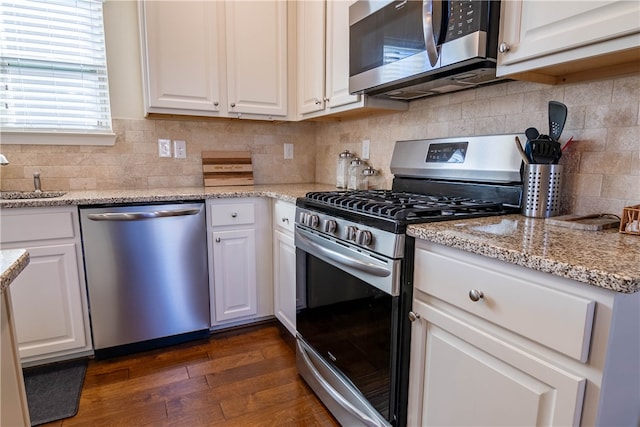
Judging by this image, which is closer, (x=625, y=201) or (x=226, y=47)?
(x=625, y=201)

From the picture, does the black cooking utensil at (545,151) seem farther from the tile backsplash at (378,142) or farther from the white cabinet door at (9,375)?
the white cabinet door at (9,375)

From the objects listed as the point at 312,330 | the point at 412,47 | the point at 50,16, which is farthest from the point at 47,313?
the point at 412,47

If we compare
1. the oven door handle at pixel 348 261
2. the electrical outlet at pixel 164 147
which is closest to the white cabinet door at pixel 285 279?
the oven door handle at pixel 348 261

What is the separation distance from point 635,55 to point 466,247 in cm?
72

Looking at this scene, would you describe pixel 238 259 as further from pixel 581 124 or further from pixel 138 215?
pixel 581 124

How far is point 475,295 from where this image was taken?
94 centimetres

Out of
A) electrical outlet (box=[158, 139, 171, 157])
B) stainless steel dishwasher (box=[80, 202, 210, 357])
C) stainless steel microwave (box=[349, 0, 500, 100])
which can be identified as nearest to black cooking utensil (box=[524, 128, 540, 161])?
stainless steel microwave (box=[349, 0, 500, 100])

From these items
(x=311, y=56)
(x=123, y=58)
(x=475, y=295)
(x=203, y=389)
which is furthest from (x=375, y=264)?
(x=123, y=58)

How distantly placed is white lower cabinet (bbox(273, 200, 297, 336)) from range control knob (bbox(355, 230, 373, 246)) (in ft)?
2.36

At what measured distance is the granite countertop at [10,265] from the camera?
2.39ft

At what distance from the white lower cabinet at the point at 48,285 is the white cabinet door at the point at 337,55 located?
150cm

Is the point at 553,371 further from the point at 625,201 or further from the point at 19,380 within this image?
the point at 19,380

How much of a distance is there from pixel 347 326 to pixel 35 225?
1563mm

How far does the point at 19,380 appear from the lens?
0.92 meters
